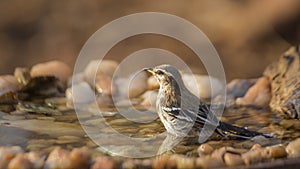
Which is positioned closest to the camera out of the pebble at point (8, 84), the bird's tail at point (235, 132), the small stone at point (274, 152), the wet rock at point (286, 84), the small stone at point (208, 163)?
the small stone at point (208, 163)

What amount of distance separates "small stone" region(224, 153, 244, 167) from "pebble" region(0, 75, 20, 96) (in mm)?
1846

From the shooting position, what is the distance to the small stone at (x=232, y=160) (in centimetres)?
223

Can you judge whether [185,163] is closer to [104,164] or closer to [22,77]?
[104,164]

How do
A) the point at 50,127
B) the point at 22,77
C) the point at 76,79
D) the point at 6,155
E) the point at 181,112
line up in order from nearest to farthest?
1. the point at 6,155
2. the point at 50,127
3. the point at 181,112
4. the point at 22,77
5. the point at 76,79

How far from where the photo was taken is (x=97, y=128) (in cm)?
309

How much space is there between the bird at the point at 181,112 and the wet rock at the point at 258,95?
1.79 feet

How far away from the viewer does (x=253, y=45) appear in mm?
5586

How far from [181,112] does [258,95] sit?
0.75 metres

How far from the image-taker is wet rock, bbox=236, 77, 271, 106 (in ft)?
12.2

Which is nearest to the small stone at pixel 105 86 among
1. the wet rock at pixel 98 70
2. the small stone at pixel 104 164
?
the wet rock at pixel 98 70

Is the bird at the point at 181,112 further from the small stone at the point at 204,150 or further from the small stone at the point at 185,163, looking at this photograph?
the small stone at the point at 185,163

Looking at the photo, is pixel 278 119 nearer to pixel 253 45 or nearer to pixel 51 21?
pixel 253 45

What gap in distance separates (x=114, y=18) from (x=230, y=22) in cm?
119

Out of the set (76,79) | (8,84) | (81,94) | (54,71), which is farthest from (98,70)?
(8,84)
